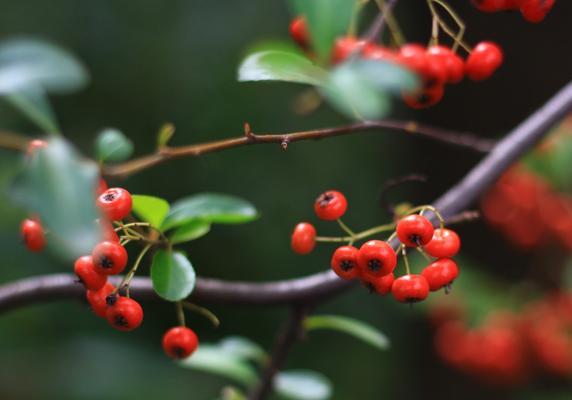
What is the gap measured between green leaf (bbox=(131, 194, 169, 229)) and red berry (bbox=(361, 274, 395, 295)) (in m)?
0.22

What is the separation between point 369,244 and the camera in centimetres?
65

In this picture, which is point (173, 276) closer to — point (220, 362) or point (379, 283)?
point (379, 283)

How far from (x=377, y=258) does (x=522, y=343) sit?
1.49 meters

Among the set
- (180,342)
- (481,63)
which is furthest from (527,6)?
(180,342)

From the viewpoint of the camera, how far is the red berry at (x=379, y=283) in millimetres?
661

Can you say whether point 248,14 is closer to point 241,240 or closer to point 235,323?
point 241,240

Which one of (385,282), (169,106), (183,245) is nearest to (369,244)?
(385,282)

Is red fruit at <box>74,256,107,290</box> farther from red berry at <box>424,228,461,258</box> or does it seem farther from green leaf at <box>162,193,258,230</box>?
red berry at <box>424,228,461,258</box>

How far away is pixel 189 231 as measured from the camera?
2.60ft

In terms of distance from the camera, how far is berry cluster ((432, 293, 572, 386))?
189 cm

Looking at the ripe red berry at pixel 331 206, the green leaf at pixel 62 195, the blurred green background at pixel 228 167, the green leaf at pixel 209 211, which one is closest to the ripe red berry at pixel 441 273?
the ripe red berry at pixel 331 206

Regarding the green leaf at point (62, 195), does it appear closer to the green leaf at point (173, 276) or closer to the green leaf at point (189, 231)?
the green leaf at point (173, 276)

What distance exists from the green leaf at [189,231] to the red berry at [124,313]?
0.32 feet

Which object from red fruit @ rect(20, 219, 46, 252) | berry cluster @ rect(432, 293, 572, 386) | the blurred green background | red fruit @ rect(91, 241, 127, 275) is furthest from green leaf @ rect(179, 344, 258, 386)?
the blurred green background
